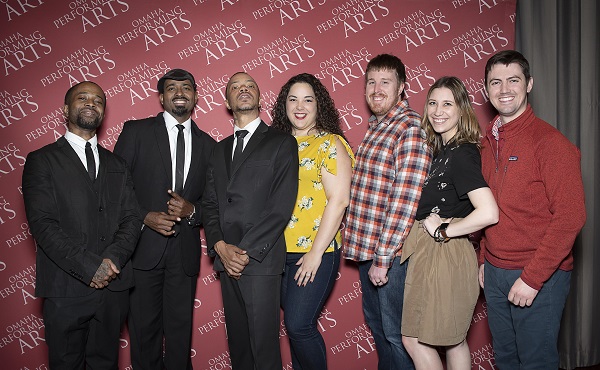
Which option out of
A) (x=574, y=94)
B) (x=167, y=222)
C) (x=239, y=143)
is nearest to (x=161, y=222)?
(x=167, y=222)

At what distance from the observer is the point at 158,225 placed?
259 centimetres

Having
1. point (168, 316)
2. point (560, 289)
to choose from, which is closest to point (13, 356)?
point (168, 316)

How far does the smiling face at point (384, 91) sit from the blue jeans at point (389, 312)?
77 centimetres

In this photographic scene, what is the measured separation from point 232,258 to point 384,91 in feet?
3.72

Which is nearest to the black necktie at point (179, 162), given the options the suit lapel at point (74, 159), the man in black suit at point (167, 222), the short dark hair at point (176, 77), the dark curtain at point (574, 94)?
the man in black suit at point (167, 222)

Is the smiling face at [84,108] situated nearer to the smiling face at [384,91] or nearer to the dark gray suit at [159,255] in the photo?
the dark gray suit at [159,255]

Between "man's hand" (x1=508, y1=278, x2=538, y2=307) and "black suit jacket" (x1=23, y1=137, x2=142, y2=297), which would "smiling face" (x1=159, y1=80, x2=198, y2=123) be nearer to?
"black suit jacket" (x1=23, y1=137, x2=142, y2=297)

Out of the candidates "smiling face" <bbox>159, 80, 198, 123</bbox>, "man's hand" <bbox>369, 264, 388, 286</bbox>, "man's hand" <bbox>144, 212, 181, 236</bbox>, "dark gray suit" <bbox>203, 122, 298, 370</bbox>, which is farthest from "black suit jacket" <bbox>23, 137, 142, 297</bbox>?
"man's hand" <bbox>369, 264, 388, 286</bbox>

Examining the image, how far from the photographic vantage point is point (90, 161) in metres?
2.33

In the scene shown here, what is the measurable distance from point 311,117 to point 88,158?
1122 millimetres

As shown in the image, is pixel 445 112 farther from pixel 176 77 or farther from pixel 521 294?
pixel 176 77

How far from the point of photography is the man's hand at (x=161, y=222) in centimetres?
259

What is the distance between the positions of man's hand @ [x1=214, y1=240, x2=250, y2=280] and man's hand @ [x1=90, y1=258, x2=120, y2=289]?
49 cm

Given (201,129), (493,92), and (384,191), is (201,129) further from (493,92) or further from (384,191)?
(493,92)
